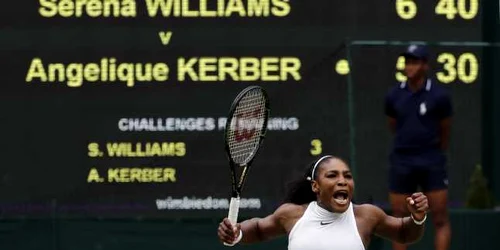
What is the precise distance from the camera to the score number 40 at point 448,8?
9695 millimetres

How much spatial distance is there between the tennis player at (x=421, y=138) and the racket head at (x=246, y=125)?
267 cm

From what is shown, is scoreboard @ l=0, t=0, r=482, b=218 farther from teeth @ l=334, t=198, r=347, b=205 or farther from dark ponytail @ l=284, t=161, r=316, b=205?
teeth @ l=334, t=198, r=347, b=205

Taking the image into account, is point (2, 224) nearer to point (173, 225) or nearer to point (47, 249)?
point (47, 249)

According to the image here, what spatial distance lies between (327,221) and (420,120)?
129 inches

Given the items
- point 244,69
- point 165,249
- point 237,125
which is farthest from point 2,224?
point 237,125

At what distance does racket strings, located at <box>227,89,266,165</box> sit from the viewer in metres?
6.49

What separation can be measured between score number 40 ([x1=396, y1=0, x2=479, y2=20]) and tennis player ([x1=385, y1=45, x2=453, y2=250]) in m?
0.39

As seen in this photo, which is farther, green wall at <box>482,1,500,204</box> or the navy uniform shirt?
green wall at <box>482,1,500,204</box>

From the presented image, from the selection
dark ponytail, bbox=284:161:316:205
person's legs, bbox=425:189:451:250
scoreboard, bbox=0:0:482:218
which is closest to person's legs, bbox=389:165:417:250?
person's legs, bbox=425:189:451:250

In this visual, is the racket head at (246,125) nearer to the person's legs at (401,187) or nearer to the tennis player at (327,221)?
the tennis player at (327,221)

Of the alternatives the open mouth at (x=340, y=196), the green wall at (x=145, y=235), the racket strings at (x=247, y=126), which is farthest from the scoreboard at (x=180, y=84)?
the open mouth at (x=340, y=196)

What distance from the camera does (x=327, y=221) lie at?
6.12 m

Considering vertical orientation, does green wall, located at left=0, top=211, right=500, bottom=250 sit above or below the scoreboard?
below

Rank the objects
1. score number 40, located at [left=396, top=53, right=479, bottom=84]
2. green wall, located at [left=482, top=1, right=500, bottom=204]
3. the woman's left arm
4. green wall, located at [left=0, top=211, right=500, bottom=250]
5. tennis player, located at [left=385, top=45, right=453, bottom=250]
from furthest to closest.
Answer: green wall, located at [left=0, top=211, right=500, bottom=250] → green wall, located at [left=482, top=1, right=500, bottom=204] → score number 40, located at [left=396, top=53, right=479, bottom=84] → tennis player, located at [left=385, top=45, right=453, bottom=250] → the woman's left arm
